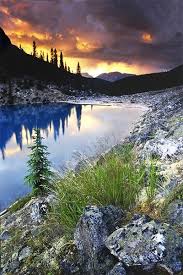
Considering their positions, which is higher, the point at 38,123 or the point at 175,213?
the point at 175,213

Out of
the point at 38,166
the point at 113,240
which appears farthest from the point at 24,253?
the point at 38,166

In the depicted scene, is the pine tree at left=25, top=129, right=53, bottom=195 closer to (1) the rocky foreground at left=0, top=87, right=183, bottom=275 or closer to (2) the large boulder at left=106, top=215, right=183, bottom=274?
(1) the rocky foreground at left=0, top=87, right=183, bottom=275

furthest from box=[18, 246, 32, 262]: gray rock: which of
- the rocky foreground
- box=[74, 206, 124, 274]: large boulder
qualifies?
box=[74, 206, 124, 274]: large boulder

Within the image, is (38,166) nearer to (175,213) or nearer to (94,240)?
(94,240)

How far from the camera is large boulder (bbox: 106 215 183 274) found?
9.66 feet

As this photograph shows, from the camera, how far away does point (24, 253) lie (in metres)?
4.04

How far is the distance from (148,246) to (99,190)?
2.81 feet

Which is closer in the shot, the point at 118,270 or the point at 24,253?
the point at 118,270

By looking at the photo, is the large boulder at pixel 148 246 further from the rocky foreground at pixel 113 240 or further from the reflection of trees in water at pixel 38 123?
the reflection of trees in water at pixel 38 123

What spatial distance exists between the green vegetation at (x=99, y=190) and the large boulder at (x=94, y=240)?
277 mm

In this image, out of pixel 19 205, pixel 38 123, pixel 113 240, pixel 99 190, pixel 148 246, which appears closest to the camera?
pixel 148 246

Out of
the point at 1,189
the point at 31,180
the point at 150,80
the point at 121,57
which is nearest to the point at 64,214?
the point at 31,180

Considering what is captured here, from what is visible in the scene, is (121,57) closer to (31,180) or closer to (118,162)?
→ (31,180)

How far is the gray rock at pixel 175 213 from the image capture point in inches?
128
